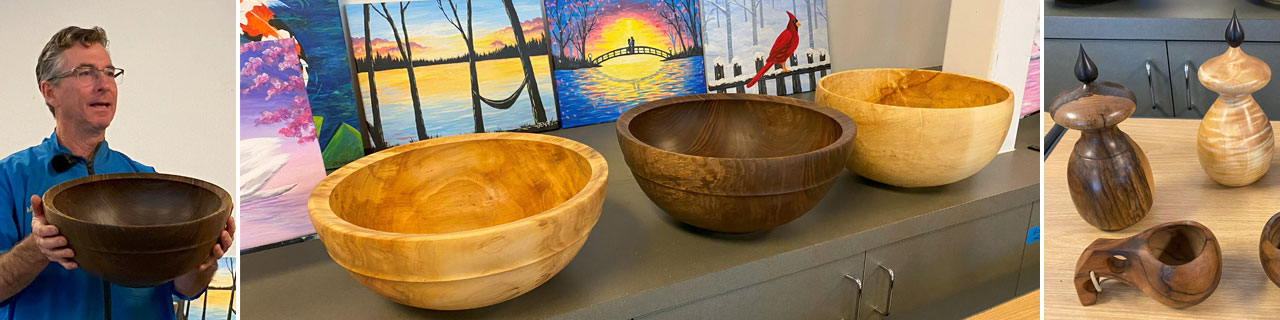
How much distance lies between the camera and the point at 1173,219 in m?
1.24

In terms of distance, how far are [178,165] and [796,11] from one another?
121 cm

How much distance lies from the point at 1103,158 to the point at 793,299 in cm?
46

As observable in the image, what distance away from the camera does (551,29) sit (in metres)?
1.40

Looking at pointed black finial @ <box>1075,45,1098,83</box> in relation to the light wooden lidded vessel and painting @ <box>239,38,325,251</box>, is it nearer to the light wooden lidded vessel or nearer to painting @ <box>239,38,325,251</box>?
the light wooden lidded vessel

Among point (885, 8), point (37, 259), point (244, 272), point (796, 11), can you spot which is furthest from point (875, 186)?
point (37, 259)

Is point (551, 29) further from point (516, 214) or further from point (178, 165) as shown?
point (178, 165)

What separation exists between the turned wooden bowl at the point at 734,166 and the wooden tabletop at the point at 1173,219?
35 cm

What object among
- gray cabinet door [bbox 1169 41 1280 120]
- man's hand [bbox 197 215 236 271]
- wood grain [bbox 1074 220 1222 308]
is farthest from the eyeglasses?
gray cabinet door [bbox 1169 41 1280 120]

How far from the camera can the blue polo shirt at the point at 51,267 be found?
639 millimetres

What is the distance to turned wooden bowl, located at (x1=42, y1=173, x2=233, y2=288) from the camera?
609mm

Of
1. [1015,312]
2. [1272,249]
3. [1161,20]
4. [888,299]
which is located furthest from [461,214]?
[1161,20]

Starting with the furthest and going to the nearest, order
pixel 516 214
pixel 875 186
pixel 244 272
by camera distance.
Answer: pixel 875 186
pixel 516 214
pixel 244 272

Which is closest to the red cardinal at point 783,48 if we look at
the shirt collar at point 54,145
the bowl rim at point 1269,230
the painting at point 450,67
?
the painting at point 450,67

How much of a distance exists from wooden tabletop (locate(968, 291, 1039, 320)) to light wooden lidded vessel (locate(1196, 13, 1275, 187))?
1.46ft
